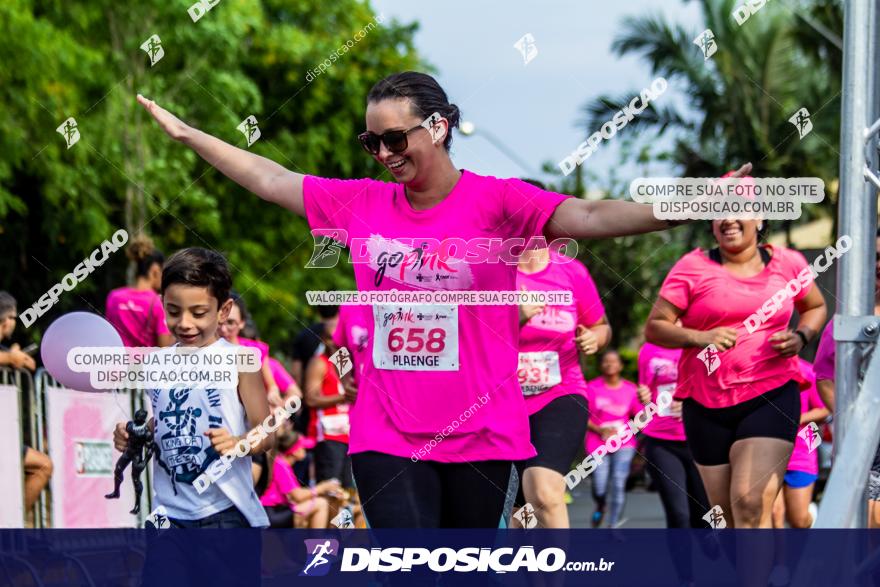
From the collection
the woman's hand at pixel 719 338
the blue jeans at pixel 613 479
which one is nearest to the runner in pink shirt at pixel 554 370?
the woman's hand at pixel 719 338

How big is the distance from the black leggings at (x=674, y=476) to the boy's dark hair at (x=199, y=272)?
3.56 metres

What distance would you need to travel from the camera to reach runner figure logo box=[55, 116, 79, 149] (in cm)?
1034

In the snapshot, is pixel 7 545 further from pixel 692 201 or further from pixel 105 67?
pixel 105 67

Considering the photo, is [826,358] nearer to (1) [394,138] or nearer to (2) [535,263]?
(2) [535,263]

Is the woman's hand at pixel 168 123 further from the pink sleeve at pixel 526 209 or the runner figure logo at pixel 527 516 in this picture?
the runner figure logo at pixel 527 516

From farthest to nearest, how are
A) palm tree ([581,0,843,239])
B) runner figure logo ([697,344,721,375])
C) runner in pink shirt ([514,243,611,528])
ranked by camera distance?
palm tree ([581,0,843,239])
runner in pink shirt ([514,243,611,528])
runner figure logo ([697,344,721,375])

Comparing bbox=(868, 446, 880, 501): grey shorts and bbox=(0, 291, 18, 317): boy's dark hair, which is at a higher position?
bbox=(0, 291, 18, 317): boy's dark hair

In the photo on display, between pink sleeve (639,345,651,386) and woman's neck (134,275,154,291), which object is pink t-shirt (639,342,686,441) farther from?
woman's neck (134,275,154,291)

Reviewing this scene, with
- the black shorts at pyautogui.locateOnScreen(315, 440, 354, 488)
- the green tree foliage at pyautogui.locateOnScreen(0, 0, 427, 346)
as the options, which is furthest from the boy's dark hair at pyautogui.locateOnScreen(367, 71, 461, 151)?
the green tree foliage at pyautogui.locateOnScreen(0, 0, 427, 346)

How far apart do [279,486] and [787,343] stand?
379 centimetres

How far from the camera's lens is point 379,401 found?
438cm

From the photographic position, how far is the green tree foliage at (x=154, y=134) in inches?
576

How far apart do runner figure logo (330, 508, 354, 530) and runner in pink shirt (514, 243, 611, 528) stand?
1.91m

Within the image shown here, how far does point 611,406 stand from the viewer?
40.8 ft
